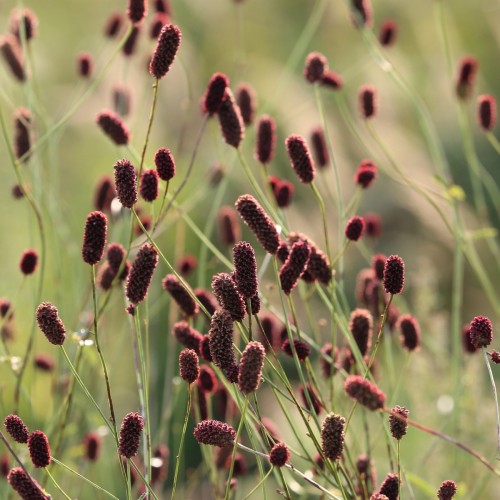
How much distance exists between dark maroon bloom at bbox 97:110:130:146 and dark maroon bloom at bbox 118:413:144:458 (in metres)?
0.35

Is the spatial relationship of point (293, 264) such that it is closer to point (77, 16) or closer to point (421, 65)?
point (421, 65)

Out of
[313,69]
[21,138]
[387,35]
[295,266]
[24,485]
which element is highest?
[387,35]

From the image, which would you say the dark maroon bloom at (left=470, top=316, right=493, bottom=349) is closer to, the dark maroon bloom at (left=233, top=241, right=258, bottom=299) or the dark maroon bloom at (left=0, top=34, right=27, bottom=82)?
the dark maroon bloom at (left=233, top=241, right=258, bottom=299)

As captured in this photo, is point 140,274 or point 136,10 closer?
point 140,274

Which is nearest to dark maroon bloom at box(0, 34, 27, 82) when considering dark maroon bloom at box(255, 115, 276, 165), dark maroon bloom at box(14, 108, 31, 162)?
dark maroon bloom at box(14, 108, 31, 162)

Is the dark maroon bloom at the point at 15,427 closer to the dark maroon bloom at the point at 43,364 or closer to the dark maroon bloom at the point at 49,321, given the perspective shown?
the dark maroon bloom at the point at 49,321

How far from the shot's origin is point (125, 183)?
67 cm

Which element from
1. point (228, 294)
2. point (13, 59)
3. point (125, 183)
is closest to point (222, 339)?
point (228, 294)

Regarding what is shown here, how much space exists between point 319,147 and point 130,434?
0.57 m

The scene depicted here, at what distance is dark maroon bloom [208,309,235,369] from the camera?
2.06 feet

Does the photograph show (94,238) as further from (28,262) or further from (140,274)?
(28,262)

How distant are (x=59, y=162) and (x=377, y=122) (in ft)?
3.18

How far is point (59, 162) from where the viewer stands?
8.42 feet

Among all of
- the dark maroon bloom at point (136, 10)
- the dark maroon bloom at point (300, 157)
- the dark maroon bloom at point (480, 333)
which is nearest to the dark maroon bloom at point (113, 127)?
the dark maroon bloom at point (136, 10)
